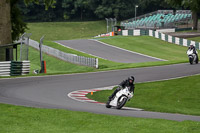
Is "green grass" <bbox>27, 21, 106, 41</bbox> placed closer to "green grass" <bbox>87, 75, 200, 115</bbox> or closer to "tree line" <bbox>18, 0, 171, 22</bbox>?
"tree line" <bbox>18, 0, 171, 22</bbox>

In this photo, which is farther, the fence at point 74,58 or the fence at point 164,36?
the fence at point 164,36

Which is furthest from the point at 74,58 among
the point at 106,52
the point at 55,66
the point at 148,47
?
the point at 148,47

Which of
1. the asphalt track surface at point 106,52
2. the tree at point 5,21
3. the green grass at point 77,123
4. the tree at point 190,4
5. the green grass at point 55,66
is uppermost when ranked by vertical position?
the tree at point 190,4

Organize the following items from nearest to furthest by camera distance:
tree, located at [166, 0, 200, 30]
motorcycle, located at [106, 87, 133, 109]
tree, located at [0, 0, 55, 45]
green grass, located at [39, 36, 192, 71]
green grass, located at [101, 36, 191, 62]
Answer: motorcycle, located at [106, 87, 133, 109] → tree, located at [0, 0, 55, 45] → tree, located at [166, 0, 200, 30] → green grass, located at [101, 36, 191, 62] → green grass, located at [39, 36, 192, 71]

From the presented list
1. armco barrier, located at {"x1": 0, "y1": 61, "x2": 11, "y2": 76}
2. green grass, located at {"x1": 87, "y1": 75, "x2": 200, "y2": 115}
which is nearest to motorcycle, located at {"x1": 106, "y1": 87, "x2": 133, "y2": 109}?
green grass, located at {"x1": 87, "y1": 75, "x2": 200, "y2": 115}

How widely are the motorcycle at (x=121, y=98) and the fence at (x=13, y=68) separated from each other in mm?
13133

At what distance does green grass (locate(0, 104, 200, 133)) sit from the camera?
37.6 ft

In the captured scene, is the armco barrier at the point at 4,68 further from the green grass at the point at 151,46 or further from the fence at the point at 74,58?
the green grass at the point at 151,46

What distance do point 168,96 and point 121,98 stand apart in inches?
176

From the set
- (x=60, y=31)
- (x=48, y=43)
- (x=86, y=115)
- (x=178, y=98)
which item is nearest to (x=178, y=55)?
(x=48, y=43)

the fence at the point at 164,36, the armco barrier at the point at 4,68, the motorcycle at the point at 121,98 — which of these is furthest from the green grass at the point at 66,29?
the motorcycle at the point at 121,98

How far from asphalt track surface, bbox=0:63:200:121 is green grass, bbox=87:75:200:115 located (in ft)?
4.58

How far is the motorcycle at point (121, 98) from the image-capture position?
1596 centimetres

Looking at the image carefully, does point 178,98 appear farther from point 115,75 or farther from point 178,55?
point 178,55
